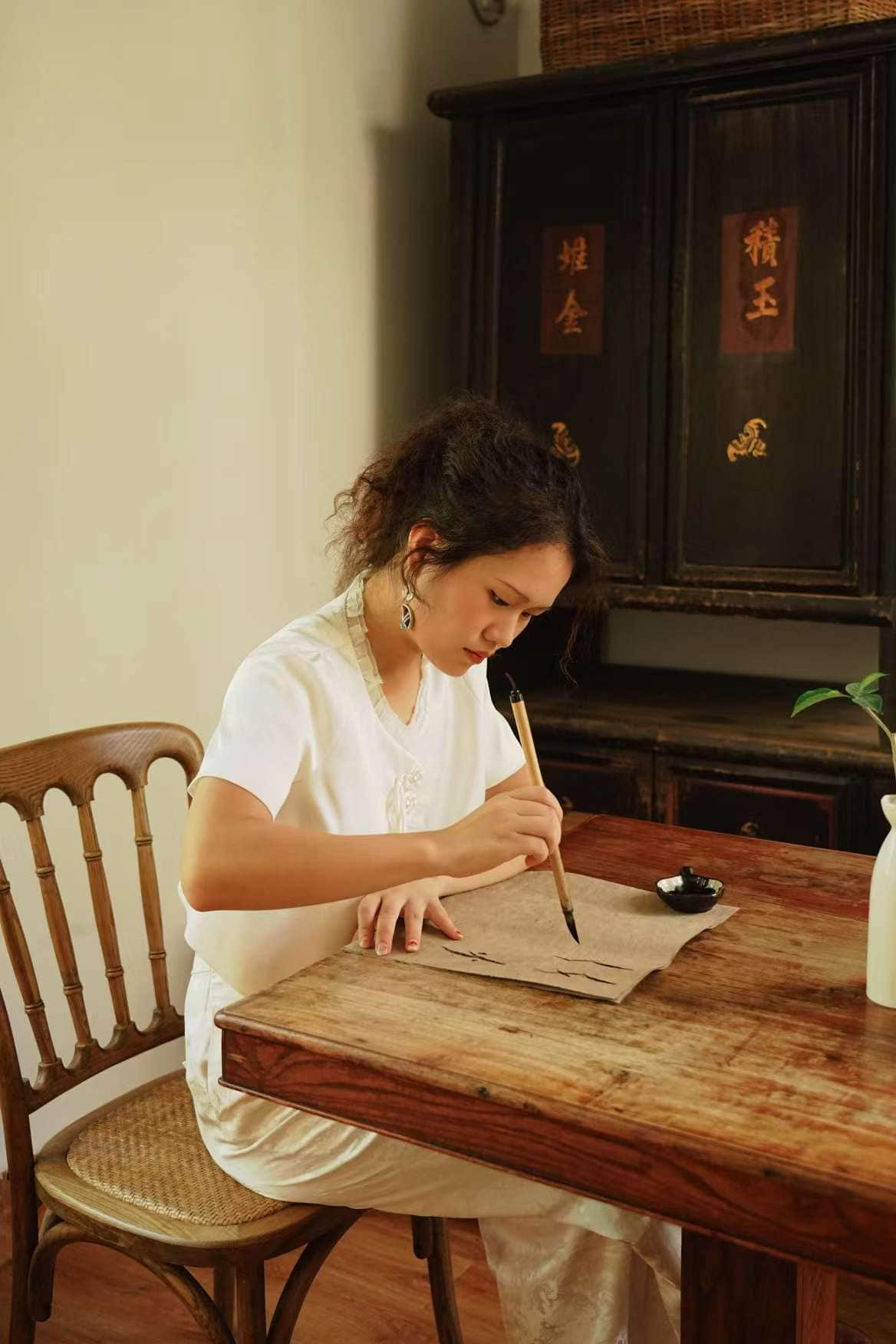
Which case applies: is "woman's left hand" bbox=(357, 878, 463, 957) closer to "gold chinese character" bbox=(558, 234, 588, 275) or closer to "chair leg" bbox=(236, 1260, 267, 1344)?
"chair leg" bbox=(236, 1260, 267, 1344)

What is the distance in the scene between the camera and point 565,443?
297 cm

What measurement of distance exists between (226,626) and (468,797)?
3.74 feet

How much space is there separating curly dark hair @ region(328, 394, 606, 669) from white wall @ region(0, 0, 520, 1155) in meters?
0.88

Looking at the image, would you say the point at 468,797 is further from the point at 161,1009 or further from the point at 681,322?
the point at 681,322

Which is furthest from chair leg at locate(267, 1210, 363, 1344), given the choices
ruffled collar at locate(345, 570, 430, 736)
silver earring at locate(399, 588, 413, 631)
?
silver earring at locate(399, 588, 413, 631)

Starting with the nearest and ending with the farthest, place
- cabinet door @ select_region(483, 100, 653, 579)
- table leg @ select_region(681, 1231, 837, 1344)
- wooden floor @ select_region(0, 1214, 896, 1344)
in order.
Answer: table leg @ select_region(681, 1231, 837, 1344), wooden floor @ select_region(0, 1214, 896, 1344), cabinet door @ select_region(483, 100, 653, 579)

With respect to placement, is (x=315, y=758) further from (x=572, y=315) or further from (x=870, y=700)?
(x=572, y=315)

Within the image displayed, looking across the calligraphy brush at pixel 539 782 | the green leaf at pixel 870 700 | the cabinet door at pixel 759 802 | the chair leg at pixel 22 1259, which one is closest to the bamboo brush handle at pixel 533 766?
the calligraphy brush at pixel 539 782

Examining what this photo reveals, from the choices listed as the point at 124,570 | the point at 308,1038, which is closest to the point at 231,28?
the point at 124,570

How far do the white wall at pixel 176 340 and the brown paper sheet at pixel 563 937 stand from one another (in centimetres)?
115

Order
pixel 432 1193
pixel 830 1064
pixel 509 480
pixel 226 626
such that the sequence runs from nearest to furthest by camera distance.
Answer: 1. pixel 830 1064
2. pixel 432 1193
3. pixel 509 480
4. pixel 226 626

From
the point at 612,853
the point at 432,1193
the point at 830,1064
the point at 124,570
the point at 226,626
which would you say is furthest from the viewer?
the point at 226,626

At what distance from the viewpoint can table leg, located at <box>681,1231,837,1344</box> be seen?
3.64ft

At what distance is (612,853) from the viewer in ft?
5.82
